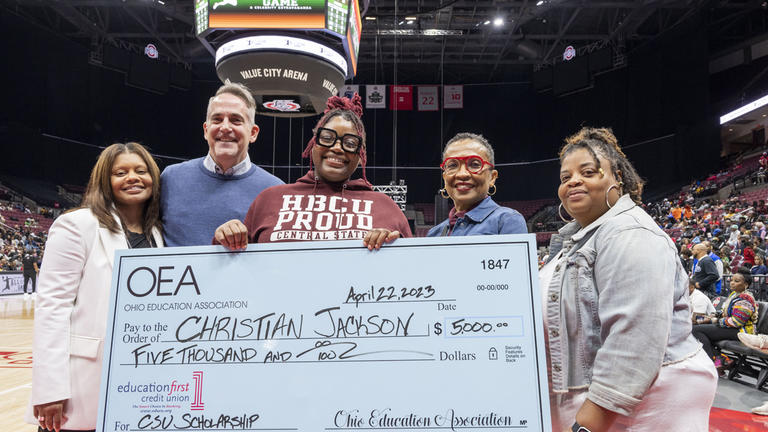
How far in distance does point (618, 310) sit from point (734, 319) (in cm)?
485

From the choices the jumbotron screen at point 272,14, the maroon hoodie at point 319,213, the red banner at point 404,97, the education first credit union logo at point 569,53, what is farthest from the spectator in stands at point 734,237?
the red banner at point 404,97

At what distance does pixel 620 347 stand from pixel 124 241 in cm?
160

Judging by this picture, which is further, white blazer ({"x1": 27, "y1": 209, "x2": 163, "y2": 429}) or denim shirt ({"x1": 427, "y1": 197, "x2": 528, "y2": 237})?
denim shirt ({"x1": 427, "y1": 197, "x2": 528, "y2": 237})

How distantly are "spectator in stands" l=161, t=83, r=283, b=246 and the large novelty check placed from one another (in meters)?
0.48

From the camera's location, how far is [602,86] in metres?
18.8

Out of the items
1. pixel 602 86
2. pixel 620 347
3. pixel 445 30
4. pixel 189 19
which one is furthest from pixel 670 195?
pixel 620 347

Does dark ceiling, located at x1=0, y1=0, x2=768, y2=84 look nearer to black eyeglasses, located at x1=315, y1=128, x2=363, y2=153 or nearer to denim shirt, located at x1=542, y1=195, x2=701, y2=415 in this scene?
black eyeglasses, located at x1=315, y1=128, x2=363, y2=153

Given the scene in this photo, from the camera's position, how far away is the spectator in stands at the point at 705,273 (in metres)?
6.34

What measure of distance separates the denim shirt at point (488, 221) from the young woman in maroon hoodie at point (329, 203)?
220mm

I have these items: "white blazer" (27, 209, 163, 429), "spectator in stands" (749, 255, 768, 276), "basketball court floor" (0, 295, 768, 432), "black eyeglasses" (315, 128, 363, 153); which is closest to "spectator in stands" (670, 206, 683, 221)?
"spectator in stands" (749, 255, 768, 276)

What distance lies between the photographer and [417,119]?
22.2 metres

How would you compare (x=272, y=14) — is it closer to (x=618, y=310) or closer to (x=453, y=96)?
(x=618, y=310)

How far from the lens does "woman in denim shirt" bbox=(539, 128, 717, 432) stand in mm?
1231

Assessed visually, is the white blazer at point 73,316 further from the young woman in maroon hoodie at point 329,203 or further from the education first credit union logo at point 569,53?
the education first credit union logo at point 569,53
